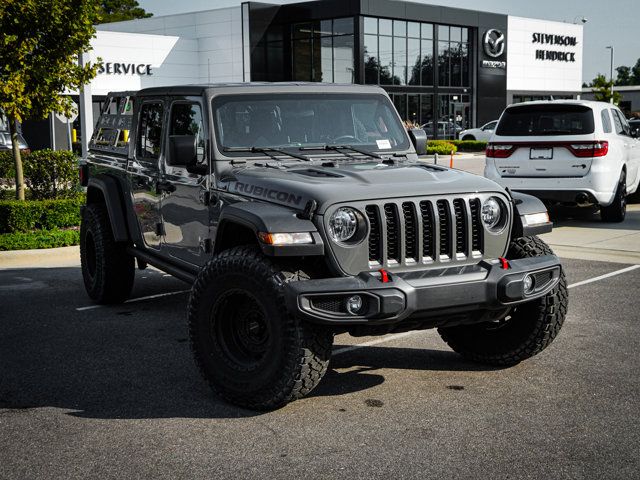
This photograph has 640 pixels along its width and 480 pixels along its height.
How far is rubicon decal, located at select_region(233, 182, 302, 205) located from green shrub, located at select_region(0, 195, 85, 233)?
292 inches

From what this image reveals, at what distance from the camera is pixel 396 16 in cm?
4681

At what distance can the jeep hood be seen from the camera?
4.98m

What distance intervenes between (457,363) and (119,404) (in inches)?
92.8

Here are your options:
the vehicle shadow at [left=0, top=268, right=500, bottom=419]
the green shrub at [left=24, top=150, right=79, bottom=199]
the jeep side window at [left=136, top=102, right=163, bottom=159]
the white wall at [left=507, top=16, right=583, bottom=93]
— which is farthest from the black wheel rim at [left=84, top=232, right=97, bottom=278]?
the white wall at [left=507, top=16, right=583, bottom=93]

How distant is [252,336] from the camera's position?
5.21 metres

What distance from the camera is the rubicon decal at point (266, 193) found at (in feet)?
16.5

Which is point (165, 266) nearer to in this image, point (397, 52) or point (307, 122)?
point (307, 122)

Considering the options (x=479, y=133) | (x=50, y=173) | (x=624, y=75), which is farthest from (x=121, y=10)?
(x=624, y=75)

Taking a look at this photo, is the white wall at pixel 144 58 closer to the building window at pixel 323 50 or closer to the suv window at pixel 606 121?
the building window at pixel 323 50

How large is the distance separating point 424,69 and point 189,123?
44.3m

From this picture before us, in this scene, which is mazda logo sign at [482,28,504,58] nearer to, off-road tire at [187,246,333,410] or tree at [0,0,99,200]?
tree at [0,0,99,200]

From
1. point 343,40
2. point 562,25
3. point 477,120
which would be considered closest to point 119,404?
point 343,40

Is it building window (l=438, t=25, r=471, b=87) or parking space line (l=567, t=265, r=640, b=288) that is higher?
building window (l=438, t=25, r=471, b=87)

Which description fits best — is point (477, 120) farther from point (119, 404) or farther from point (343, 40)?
point (119, 404)
